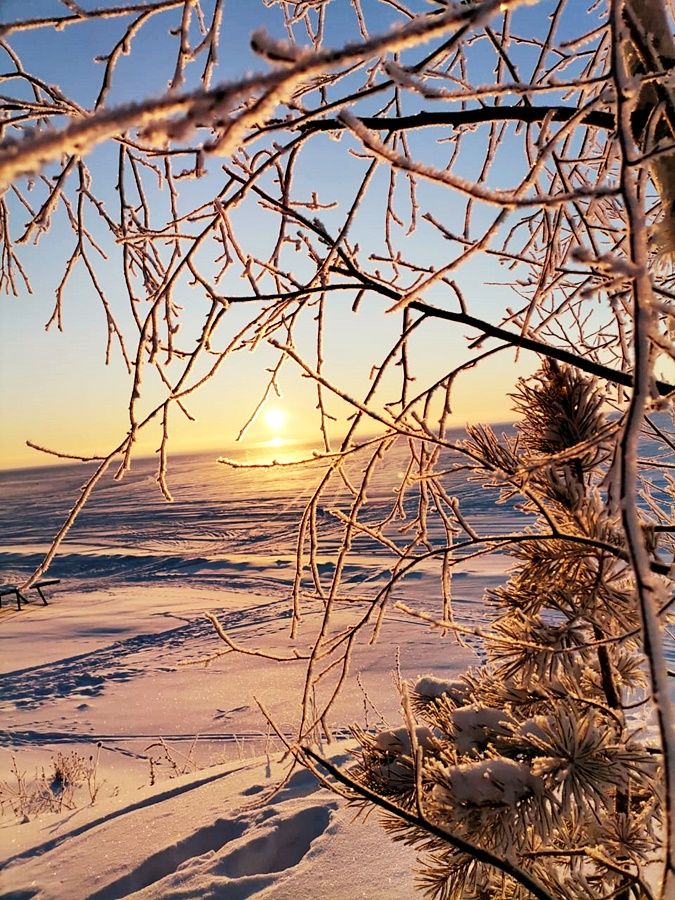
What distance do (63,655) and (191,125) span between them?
430 inches

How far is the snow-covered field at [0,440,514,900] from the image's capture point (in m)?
2.72

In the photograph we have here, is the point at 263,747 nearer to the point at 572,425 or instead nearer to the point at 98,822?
the point at 98,822

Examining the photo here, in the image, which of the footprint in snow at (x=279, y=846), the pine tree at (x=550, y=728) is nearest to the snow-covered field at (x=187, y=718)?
the footprint in snow at (x=279, y=846)

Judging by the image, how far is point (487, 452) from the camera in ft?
3.86

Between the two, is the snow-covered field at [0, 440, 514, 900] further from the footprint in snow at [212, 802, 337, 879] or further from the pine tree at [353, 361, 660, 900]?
the pine tree at [353, 361, 660, 900]

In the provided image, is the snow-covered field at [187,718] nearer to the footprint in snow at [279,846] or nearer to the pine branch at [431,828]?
the footprint in snow at [279,846]

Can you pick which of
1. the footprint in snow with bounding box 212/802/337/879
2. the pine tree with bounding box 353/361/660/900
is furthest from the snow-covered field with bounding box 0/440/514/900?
the pine tree with bounding box 353/361/660/900

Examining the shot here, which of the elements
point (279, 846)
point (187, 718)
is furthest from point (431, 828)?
point (187, 718)

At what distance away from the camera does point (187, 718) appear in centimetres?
709

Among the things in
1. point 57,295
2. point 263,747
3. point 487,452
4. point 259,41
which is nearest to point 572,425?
point 487,452

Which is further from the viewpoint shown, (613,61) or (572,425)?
(572,425)

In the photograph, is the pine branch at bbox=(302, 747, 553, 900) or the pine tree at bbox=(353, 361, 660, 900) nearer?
the pine branch at bbox=(302, 747, 553, 900)

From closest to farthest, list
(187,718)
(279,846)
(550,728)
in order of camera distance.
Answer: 1. (550,728)
2. (279,846)
3. (187,718)

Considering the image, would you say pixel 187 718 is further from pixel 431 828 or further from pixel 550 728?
pixel 431 828
